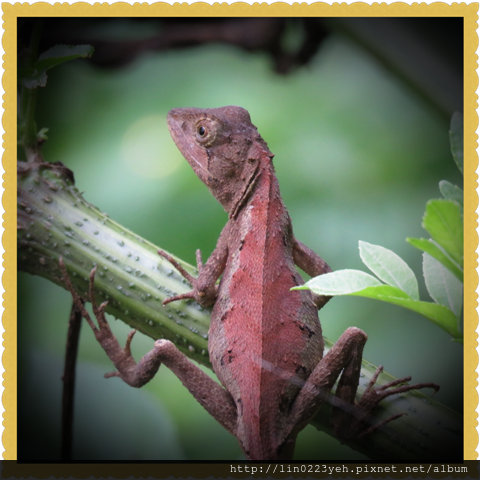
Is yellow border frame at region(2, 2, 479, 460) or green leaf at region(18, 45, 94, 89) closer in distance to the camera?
yellow border frame at region(2, 2, 479, 460)

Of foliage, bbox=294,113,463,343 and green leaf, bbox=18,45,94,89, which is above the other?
green leaf, bbox=18,45,94,89

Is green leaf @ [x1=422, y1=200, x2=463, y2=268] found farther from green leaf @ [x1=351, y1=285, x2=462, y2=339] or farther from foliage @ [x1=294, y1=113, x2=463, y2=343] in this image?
green leaf @ [x1=351, y1=285, x2=462, y2=339]

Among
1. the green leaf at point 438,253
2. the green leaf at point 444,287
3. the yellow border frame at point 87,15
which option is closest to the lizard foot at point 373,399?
the yellow border frame at point 87,15

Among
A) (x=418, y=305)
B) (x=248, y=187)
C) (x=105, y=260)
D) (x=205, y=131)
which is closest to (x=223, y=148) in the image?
(x=205, y=131)

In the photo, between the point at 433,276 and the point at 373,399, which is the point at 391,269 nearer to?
the point at 433,276

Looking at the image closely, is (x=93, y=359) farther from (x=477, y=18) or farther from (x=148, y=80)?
(x=477, y=18)

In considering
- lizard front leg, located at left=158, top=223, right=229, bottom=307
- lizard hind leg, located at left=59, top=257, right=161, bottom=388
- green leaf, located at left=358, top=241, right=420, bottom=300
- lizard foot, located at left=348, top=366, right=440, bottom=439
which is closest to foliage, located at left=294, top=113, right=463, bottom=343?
green leaf, located at left=358, top=241, right=420, bottom=300

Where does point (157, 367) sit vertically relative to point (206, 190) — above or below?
below

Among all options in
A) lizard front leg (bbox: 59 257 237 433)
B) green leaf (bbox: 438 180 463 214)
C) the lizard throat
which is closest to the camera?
green leaf (bbox: 438 180 463 214)
